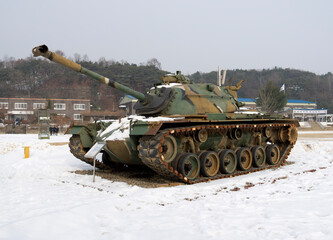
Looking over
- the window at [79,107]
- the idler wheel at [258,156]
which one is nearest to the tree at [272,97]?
the window at [79,107]

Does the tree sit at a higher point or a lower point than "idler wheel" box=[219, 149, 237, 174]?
higher

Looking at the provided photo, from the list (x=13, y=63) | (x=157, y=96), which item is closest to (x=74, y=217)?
(x=157, y=96)

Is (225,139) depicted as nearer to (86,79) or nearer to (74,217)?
(74,217)

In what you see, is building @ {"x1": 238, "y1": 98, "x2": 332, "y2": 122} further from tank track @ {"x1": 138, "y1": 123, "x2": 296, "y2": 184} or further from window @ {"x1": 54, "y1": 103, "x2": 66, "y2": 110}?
tank track @ {"x1": 138, "y1": 123, "x2": 296, "y2": 184}

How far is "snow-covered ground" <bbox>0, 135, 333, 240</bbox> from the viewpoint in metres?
5.01

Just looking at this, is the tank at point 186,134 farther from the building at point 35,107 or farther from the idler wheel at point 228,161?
the building at point 35,107

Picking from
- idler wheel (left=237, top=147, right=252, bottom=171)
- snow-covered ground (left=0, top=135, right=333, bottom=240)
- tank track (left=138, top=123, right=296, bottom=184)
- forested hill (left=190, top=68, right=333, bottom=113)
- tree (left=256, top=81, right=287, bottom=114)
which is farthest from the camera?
forested hill (left=190, top=68, right=333, bottom=113)

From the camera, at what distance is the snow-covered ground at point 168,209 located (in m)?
5.01

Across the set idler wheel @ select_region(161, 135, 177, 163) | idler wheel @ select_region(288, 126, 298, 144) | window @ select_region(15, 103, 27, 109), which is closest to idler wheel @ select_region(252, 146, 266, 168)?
idler wheel @ select_region(288, 126, 298, 144)

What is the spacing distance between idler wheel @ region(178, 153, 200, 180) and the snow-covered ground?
57 centimetres

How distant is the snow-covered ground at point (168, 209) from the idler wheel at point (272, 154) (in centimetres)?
332

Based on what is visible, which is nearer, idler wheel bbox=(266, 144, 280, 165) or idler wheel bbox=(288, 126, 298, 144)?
idler wheel bbox=(266, 144, 280, 165)

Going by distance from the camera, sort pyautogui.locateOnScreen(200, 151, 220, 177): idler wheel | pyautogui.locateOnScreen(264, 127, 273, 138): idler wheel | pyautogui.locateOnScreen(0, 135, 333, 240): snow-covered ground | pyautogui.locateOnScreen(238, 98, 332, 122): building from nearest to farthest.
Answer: pyautogui.locateOnScreen(0, 135, 333, 240): snow-covered ground → pyautogui.locateOnScreen(200, 151, 220, 177): idler wheel → pyautogui.locateOnScreen(264, 127, 273, 138): idler wheel → pyautogui.locateOnScreen(238, 98, 332, 122): building

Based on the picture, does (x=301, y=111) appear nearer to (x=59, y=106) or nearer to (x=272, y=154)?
(x=59, y=106)
